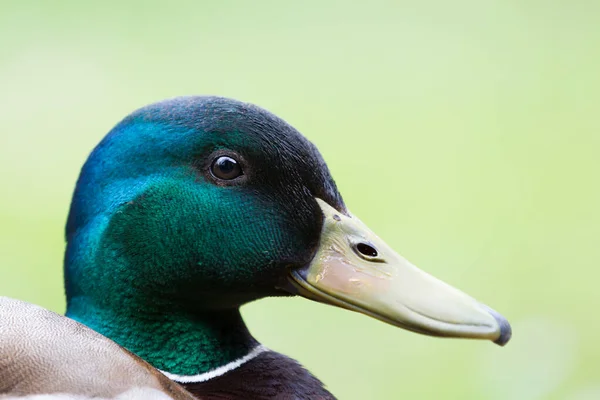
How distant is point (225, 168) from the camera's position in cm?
136

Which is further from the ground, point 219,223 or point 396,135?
point 219,223

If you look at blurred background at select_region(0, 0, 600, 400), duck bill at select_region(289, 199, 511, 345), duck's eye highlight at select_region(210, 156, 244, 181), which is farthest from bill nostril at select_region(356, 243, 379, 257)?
blurred background at select_region(0, 0, 600, 400)

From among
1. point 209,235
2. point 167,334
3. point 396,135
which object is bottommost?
point 396,135

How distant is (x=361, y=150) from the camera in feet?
13.3

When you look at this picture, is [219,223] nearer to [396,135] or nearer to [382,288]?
[382,288]

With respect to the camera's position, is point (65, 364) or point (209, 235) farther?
point (209, 235)

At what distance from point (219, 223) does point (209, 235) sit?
0.02 m

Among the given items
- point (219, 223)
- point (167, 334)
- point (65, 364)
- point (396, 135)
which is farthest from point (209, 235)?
point (396, 135)

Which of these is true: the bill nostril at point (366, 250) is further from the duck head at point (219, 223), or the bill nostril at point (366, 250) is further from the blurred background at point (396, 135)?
the blurred background at point (396, 135)

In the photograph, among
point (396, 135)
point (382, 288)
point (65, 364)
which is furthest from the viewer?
point (396, 135)

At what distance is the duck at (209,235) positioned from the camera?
4.45ft

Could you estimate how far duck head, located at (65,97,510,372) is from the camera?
1.36 m

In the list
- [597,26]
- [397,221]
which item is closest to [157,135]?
[397,221]

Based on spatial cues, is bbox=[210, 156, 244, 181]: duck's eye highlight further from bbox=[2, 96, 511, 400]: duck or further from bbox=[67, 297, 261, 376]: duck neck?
bbox=[67, 297, 261, 376]: duck neck
